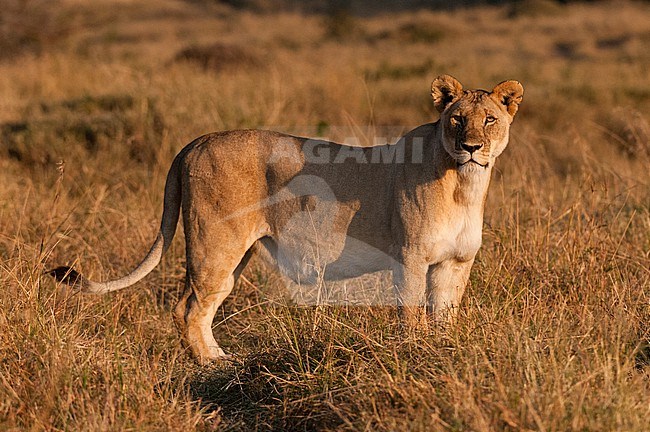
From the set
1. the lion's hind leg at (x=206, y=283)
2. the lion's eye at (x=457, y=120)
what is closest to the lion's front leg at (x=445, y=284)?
the lion's eye at (x=457, y=120)

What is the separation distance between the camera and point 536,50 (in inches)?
782

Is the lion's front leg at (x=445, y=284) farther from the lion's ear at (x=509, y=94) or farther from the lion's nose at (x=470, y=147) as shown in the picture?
the lion's ear at (x=509, y=94)

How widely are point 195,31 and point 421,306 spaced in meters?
23.8

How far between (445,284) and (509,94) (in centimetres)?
91

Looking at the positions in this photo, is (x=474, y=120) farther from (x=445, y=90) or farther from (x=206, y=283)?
(x=206, y=283)

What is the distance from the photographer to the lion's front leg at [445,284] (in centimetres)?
387

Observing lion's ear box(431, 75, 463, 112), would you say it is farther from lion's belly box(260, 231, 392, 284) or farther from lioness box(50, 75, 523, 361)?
lion's belly box(260, 231, 392, 284)

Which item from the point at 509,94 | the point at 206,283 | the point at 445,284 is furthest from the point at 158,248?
the point at 509,94

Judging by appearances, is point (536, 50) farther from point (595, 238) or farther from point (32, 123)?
point (595, 238)

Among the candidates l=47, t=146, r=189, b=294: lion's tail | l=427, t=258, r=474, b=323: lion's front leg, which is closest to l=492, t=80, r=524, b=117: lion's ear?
l=427, t=258, r=474, b=323: lion's front leg

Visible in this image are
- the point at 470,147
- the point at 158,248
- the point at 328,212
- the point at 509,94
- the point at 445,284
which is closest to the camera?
the point at 470,147

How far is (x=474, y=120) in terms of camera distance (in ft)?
11.7

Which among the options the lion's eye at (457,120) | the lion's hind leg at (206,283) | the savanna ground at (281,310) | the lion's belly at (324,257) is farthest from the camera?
the lion's hind leg at (206,283)

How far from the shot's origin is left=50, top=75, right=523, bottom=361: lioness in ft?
12.2
